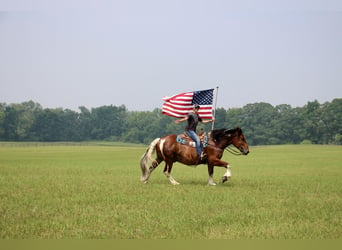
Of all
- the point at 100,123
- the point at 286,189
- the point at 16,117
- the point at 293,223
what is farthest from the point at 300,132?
the point at 293,223

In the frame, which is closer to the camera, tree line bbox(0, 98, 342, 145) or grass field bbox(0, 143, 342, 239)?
grass field bbox(0, 143, 342, 239)

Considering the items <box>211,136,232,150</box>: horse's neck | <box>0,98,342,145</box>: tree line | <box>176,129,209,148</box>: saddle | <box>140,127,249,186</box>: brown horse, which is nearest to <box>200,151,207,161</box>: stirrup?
<box>140,127,249,186</box>: brown horse

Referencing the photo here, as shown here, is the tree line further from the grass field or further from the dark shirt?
the grass field

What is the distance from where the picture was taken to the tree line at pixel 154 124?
346 ft

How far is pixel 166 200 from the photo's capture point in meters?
12.5

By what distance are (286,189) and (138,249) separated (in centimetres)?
1044

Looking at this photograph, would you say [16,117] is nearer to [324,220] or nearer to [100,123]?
[100,123]

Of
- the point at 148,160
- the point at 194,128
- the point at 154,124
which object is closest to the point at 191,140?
the point at 194,128

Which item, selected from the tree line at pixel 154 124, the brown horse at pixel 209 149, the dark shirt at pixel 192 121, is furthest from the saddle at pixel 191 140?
the tree line at pixel 154 124

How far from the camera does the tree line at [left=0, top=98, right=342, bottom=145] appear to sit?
105562mm

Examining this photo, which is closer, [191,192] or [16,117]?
[191,192]

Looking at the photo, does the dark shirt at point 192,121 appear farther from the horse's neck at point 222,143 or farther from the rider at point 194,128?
the horse's neck at point 222,143

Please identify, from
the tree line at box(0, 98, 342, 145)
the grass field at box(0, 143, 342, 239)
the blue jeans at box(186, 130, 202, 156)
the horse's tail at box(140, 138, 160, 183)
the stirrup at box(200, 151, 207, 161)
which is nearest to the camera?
the grass field at box(0, 143, 342, 239)

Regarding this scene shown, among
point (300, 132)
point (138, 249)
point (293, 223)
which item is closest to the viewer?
point (138, 249)
